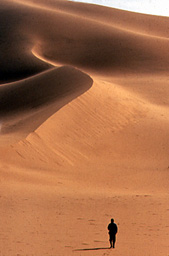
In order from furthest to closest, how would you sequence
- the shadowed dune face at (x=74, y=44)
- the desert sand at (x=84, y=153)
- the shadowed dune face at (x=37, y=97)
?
the shadowed dune face at (x=74, y=44), the shadowed dune face at (x=37, y=97), the desert sand at (x=84, y=153)

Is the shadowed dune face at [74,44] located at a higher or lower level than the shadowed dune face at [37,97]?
higher

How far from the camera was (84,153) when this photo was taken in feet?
63.9

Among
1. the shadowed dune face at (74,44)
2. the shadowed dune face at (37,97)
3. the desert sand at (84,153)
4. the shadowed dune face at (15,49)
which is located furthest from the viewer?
the shadowed dune face at (74,44)

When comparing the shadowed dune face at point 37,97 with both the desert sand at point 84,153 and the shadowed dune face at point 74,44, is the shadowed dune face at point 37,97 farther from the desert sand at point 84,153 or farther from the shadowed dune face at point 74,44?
the shadowed dune face at point 74,44

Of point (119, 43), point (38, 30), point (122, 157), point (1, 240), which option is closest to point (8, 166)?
point (122, 157)

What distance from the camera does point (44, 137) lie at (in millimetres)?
19516

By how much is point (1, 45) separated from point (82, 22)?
8.63 m

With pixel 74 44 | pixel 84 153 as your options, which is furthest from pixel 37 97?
pixel 74 44

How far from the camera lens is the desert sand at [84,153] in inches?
438

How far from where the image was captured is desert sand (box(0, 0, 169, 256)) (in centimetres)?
1112

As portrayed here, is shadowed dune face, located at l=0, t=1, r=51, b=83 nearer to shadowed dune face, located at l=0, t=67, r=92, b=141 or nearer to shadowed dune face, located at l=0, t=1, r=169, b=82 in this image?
shadowed dune face, located at l=0, t=1, r=169, b=82

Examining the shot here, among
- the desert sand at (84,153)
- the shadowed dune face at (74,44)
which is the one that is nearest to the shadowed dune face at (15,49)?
the shadowed dune face at (74,44)

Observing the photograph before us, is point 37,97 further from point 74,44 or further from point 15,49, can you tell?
point 74,44

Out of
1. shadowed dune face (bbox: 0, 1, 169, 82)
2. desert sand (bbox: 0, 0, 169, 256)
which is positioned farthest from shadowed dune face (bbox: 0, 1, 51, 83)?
desert sand (bbox: 0, 0, 169, 256)
